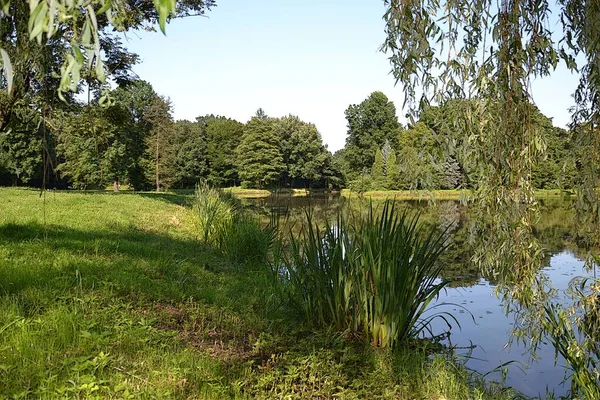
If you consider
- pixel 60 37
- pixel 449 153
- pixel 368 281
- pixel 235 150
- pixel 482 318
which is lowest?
pixel 482 318

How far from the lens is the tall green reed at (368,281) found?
4305mm

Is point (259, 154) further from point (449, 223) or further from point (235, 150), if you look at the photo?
point (449, 223)

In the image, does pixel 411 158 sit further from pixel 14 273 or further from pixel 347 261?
pixel 14 273

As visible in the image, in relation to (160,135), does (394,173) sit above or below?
below

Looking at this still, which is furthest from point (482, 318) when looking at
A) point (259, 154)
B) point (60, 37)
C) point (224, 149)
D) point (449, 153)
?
point (224, 149)

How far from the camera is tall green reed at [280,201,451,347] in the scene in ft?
14.1

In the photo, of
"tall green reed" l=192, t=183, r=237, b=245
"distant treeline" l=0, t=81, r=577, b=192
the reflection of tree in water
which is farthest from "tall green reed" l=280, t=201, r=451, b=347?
"tall green reed" l=192, t=183, r=237, b=245

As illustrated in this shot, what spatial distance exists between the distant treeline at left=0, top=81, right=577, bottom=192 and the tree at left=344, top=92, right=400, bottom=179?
0.13 metres

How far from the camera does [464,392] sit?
357 centimetres

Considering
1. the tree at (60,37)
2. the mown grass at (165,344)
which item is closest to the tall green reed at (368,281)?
the mown grass at (165,344)

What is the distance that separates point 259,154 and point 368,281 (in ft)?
139

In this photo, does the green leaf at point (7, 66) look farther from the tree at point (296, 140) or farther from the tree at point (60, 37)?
the tree at point (296, 140)

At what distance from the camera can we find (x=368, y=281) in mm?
4438

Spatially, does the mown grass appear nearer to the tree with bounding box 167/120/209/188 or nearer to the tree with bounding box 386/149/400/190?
the tree with bounding box 386/149/400/190
